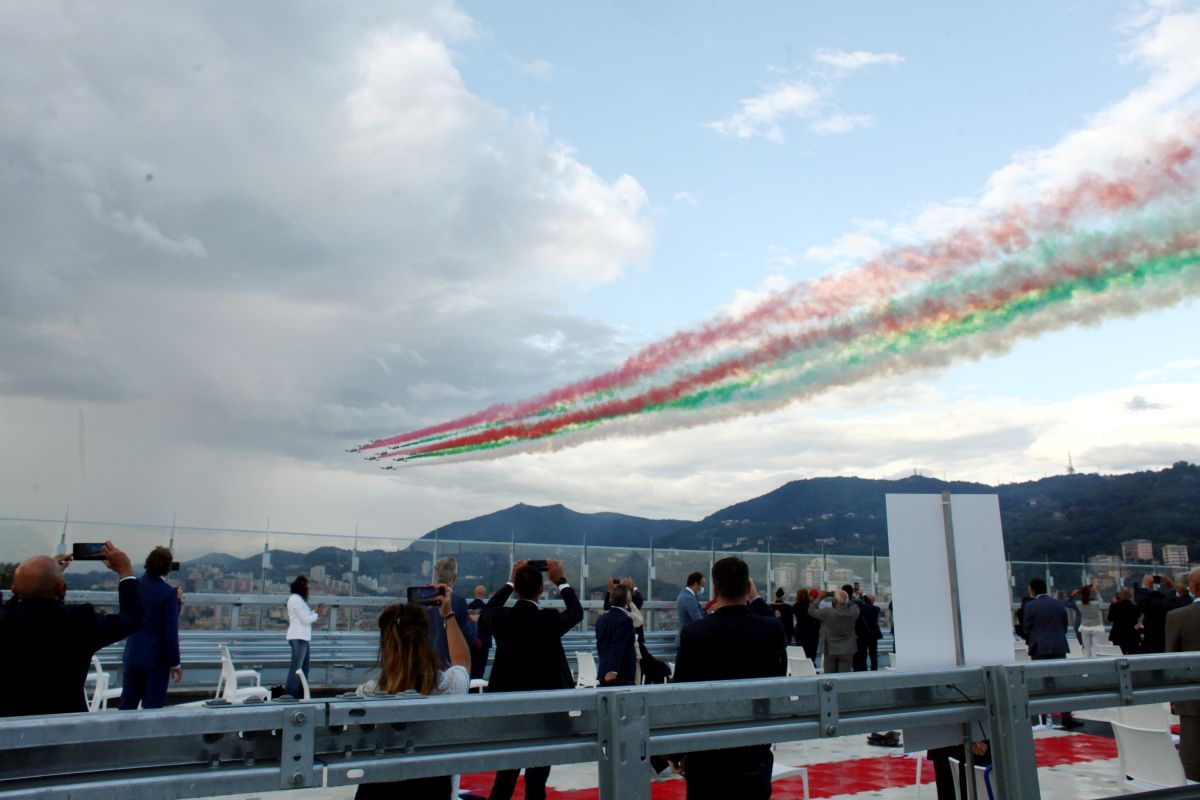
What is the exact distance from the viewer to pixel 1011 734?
351cm

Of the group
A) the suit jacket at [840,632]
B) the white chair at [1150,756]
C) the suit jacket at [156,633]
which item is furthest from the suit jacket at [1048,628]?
the suit jacket at [156,633]

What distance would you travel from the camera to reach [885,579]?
20.0 metres

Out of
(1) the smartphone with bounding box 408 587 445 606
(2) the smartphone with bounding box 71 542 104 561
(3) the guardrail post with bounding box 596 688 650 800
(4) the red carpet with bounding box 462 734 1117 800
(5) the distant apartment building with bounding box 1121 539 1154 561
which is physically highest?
(5) the distant apartment building with bounding box 1121 539 1154 561

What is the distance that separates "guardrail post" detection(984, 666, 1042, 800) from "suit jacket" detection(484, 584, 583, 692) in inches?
113

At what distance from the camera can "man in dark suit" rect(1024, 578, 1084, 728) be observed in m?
10.6

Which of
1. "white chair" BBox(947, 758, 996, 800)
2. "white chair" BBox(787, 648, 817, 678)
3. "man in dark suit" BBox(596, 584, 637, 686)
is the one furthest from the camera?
"white chair" BBox(787, 648, 817, 678)

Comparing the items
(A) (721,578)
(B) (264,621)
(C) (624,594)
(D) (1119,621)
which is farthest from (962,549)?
(B) (264,621)

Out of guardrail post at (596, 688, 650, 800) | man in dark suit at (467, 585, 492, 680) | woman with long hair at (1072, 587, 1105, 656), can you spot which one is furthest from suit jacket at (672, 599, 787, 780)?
woman with long hair at (1072, 587, 1105, 656)

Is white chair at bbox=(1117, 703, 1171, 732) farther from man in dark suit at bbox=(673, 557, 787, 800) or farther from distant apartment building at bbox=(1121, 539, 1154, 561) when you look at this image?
distant apartment building at bbox=(1121, 539, 1154, 561)

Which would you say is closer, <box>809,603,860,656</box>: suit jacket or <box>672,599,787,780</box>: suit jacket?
<box>672,599,787,780</box>: suit jacket

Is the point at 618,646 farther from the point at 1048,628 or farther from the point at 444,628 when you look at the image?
the point at 1048,628

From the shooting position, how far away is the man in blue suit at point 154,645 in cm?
700

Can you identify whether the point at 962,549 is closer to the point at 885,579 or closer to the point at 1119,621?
the point at 1119,621

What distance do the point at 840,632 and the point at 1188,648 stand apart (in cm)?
580
